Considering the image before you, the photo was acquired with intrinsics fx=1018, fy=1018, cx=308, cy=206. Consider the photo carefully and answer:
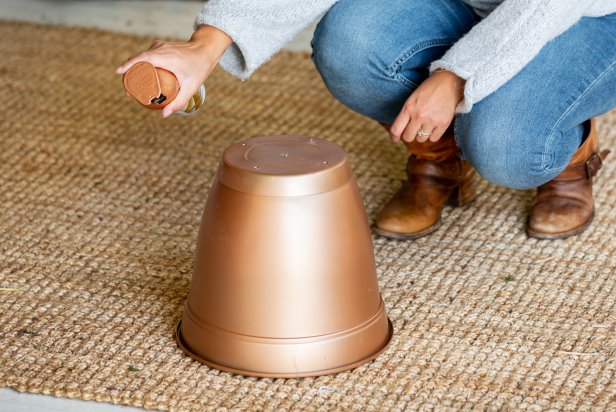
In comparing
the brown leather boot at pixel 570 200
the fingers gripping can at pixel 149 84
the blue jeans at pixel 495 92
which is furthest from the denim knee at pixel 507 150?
the fingers gripping can at pixel 149 84

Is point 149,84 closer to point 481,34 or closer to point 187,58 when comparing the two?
point 187,58

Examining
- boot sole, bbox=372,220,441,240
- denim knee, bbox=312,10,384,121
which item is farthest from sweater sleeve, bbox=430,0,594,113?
boot sole, bbox=372,220,441,240

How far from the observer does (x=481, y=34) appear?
1303mm

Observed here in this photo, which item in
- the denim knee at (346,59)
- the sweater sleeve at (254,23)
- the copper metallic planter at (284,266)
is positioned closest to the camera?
the copper metallic planter at (284,266)

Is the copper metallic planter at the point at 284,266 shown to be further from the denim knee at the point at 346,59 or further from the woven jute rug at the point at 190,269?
the denim knee at the point at 346,59

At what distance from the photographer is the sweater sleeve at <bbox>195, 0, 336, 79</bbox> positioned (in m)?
1.26

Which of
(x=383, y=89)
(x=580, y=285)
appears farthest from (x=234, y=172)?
(x=580, y=285)

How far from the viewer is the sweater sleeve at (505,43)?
4.17 feet

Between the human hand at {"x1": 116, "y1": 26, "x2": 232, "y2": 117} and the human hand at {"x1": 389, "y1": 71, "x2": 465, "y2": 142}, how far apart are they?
0.81 feet

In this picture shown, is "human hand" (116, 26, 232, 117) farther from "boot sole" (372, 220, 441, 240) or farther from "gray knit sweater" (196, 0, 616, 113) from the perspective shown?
"boot sole" (372, 220, 441, 240)

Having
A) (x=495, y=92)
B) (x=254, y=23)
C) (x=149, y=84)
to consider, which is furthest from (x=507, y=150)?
(x=149, y=84)

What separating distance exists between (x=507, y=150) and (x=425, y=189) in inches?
A: 8.2

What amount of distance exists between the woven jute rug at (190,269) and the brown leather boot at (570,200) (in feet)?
0.07

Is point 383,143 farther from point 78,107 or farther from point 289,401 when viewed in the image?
point 289,401
